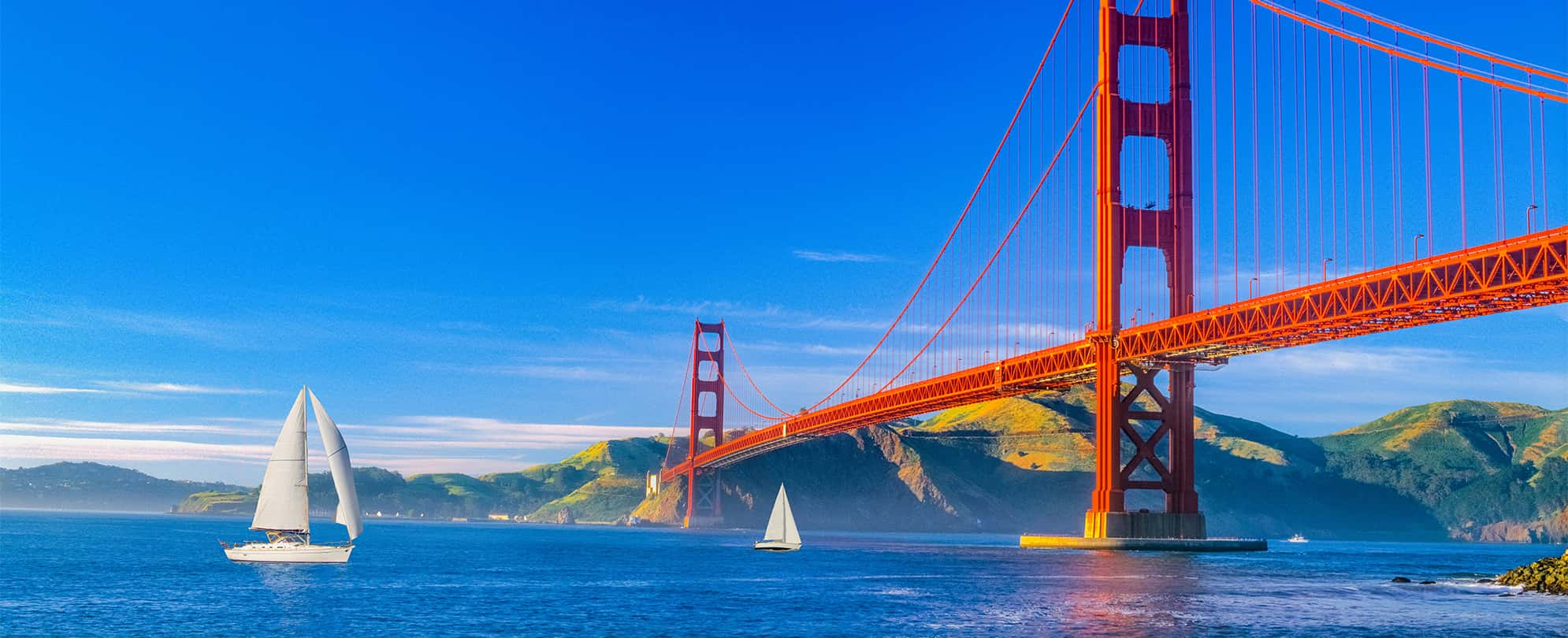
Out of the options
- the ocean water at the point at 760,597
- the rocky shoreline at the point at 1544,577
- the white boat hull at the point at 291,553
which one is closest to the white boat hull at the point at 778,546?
the ocean water at the point at 760,597

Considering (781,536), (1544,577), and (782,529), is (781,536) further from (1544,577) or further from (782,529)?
(1544,577)

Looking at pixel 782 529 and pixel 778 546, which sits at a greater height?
pixel 782 529

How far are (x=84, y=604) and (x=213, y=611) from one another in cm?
587

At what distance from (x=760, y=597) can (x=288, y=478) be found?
67.2 ft

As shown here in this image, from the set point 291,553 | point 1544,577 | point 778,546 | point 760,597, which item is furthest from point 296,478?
A: point 1544,577

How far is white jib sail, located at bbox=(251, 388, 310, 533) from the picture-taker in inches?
2261

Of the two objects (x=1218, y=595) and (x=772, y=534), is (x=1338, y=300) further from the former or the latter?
(x=772, y=534)

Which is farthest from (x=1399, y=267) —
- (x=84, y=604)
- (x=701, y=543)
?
(x=701, y=543)

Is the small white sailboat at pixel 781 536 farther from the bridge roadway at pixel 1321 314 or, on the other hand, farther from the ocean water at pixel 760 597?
the bridge roadway at pixel 1321 314

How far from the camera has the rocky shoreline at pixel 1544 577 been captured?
155 ft

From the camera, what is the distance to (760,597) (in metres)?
48.3

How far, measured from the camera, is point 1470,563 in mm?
89312

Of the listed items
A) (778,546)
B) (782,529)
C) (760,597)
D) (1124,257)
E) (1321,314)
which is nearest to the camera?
(760,597)

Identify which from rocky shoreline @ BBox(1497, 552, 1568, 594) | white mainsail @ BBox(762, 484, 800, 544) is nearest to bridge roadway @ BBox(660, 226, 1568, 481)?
rocky shoreline @ BBox(1497, 552, 1568, 594)
